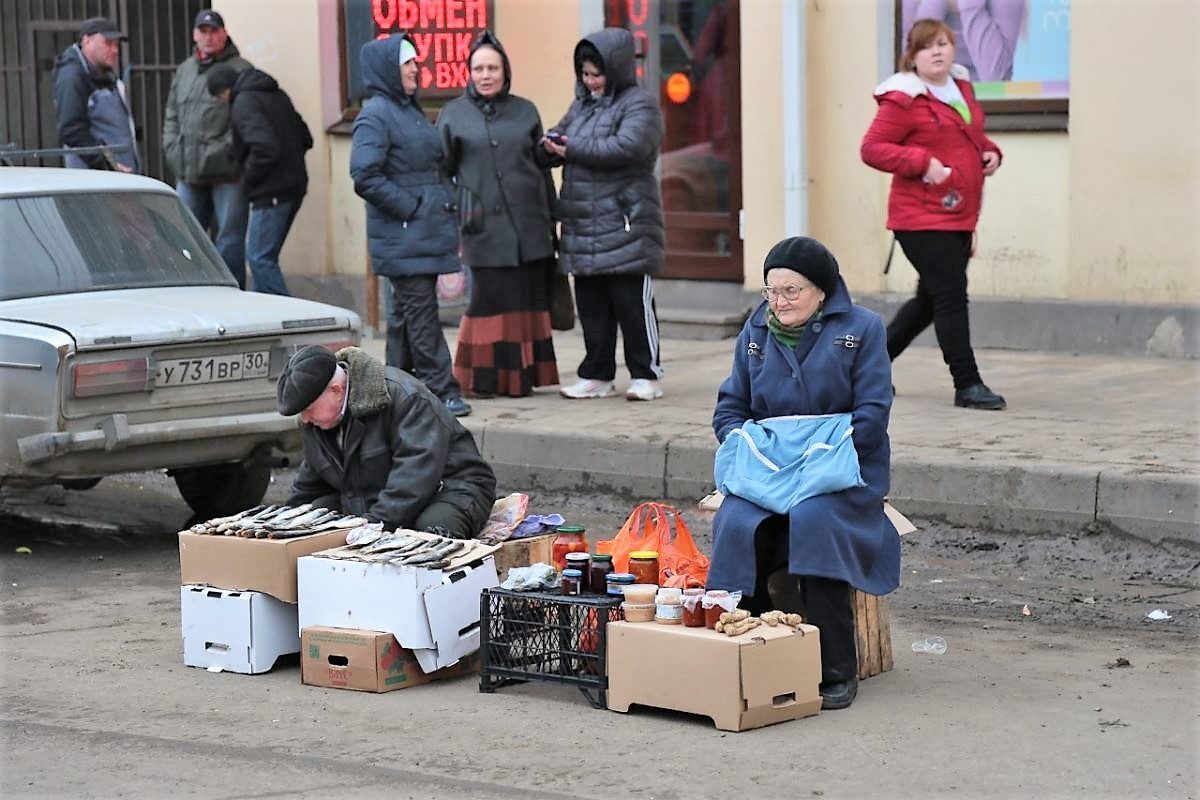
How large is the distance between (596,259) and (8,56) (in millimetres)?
8876

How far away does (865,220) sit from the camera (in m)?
12.7

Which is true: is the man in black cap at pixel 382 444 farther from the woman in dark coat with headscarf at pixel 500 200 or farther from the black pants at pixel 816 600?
the woman in dark coat with headscarf at pixel 500 200

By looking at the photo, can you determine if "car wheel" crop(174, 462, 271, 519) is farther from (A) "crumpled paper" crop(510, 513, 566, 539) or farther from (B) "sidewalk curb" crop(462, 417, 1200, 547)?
(A) "crumpled paper" crop(510, 513, 566, 539)

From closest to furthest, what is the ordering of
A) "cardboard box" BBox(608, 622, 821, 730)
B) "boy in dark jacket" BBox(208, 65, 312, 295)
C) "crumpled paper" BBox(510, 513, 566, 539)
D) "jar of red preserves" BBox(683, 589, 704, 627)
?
"cardboard box" BBox(608, 622, 821, 730), "jar of red preserves" BBox(683, 589, 704, 627), "crumpled paper" BBox(510, 513, 566, 539), "boy in dark jacket" BBox(208, 65, 312, 295)

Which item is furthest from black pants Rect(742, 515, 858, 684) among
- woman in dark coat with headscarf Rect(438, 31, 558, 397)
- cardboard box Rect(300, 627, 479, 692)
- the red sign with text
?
the red sign with text

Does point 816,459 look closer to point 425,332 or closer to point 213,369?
point 213,369

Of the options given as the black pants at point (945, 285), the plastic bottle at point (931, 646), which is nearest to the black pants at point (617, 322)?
the black pants at point (945, 285)

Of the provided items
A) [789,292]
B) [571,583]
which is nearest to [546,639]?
[571,583]

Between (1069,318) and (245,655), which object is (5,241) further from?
(1069,318)

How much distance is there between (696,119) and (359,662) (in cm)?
788

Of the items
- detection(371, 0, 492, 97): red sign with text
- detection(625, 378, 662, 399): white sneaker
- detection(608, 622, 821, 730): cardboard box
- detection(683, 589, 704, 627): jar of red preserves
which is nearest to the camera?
detection(608, 622, 821, 730): cardboard box

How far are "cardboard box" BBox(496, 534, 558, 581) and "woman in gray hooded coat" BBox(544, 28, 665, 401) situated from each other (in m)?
3.61

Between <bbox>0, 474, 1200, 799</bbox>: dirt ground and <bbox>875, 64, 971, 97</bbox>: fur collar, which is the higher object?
<bbox>875, 64, 971, 97</bbox>: fur collar

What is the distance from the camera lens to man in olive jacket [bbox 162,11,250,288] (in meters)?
13.5
